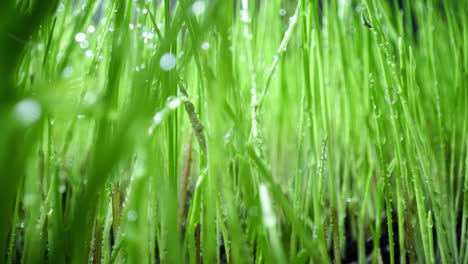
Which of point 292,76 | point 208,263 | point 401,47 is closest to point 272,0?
point 292,76

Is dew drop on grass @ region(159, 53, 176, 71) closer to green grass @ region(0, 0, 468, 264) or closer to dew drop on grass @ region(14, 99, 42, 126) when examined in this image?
green grass @ region(0, 0, 468, 264)

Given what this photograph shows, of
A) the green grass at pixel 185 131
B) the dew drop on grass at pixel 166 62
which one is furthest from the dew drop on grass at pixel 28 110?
the dew drop on grass at pixel 166 62

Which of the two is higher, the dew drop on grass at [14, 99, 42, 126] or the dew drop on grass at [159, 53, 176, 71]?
the dew drop on grass at [159, 53, 176, 71]

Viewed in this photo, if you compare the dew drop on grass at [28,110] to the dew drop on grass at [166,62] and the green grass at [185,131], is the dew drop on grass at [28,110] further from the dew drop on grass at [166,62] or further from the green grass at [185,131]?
the dew drop on grass at [166,62]

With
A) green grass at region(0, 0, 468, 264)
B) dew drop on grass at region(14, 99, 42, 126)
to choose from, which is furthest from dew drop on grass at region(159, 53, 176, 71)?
dew drop on grass at region(14, 99, 42, 126)

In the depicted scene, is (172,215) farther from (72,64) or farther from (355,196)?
(72,64)

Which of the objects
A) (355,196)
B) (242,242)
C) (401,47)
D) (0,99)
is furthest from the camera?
(355,196)

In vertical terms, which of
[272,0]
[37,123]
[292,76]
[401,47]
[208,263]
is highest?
[272,0]

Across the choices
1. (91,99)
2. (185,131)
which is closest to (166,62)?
(91,99)
